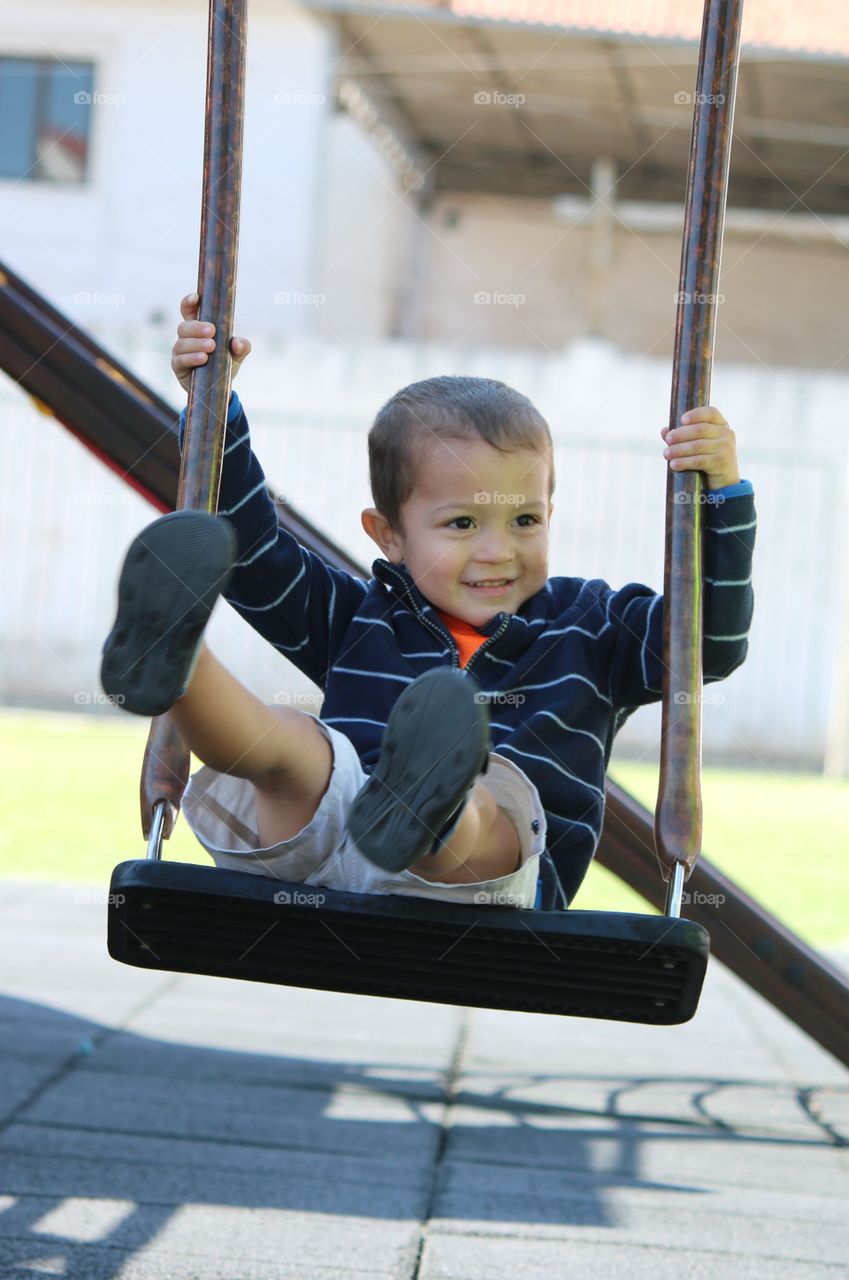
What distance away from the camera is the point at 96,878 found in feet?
17.9

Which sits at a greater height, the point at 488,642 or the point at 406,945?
the point at 488,642

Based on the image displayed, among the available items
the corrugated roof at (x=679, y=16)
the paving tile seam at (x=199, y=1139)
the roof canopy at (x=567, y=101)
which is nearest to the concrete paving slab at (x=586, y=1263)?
the paving tile seam at (x=199, y=1139)

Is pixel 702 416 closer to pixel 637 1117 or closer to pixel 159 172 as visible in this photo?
pixel 637 1117

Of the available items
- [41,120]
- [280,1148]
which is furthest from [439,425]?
[41,120]

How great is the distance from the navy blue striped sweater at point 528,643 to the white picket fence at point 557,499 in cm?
849

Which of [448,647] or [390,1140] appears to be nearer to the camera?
[448,647]

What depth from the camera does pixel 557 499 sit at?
35.2 ft

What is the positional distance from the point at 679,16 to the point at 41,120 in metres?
5.56

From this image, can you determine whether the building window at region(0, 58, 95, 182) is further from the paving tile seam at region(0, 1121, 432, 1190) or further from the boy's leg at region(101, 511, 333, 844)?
the boy's leg at region(101, 511, 333, 844)

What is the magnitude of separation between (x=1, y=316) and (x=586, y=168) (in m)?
13.6

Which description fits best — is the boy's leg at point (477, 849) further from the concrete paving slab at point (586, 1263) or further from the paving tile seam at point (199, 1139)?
the paving tile seam at point (199, 1139)

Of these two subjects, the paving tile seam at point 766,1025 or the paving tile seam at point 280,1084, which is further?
the paving tile seam at point 766,1025

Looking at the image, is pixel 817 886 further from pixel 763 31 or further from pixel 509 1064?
pixel 763 31

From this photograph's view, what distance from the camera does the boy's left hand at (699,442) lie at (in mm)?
1897
